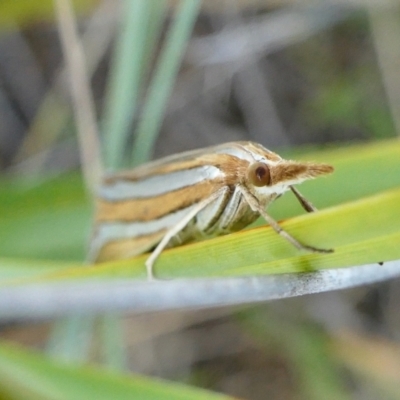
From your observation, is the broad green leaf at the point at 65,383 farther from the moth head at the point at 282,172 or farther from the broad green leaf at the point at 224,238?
the moth head at the point at 282,172

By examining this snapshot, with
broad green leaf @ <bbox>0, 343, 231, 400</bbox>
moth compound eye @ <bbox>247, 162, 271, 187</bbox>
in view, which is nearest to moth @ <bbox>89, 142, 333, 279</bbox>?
moth compound eye @ <bbox>247, 162, 271, 187</bbox>

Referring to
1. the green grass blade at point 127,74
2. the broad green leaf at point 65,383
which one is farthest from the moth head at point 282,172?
the green grass blade at point 127,74

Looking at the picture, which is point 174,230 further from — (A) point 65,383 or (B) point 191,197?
(A) point 65,383

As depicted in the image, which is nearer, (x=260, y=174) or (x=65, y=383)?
(x=260, y=174)

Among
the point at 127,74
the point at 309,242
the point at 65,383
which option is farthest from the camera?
the point at 127,74

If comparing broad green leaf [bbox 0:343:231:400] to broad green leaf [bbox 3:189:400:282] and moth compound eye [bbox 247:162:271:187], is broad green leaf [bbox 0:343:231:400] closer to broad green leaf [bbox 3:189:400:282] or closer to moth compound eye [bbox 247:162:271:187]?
broad green leaf [bbox 3:189:400:282]

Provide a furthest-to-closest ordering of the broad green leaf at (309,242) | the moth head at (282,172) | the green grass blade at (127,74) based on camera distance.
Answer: the green grass blade at (127,74)
the moth head at (282,172)
the broad green leaf at (309,242)

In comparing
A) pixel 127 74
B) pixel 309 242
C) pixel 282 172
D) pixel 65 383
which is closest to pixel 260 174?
pixel 282 172

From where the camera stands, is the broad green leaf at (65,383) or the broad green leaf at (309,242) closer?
the broad green leaf at (309,242)
